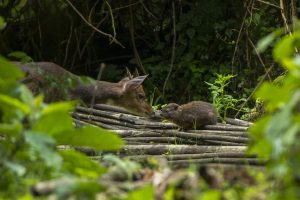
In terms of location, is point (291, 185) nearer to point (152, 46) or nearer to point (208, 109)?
point (208, 109)

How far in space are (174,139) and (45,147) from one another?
10.6 ft

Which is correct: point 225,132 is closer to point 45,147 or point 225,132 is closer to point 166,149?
point 166,149

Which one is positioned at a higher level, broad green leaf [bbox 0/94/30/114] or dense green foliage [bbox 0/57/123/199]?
broad green leaf [bbox 0/94/30/114]

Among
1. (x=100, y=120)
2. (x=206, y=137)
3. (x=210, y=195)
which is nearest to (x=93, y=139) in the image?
(x=210, y=195)

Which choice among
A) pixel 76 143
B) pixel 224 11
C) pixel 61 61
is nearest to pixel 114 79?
pixel 61 61

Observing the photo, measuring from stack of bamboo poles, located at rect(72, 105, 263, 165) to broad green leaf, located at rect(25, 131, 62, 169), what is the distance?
70.7 inches

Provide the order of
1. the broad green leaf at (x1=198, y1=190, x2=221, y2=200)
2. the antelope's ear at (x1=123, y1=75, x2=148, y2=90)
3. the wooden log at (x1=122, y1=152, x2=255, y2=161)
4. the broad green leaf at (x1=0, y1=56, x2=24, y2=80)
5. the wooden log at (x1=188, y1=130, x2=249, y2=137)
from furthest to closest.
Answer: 1. the antelope's ear at (x1=123, y1=75, x2=148, y2=90)
2. the wooden log at (x1=188, y1=130, x2=249, y2=137)
3. the wooden log at (x1=122, y1=152, x2=255, y2=161)
4. the broad green leaf at (x1=0, y1=56, x2=24, y2=80)
5. the broad green leaf at (x1=198, y1=190, x2=221, y2=200)

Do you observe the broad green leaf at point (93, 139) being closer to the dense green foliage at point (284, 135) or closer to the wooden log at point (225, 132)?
the dense green foliage at point (284, 135)

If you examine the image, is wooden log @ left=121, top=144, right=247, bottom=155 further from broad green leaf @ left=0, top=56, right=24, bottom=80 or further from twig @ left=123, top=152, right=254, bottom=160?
broad green leaf @ left=0, top=56, right=24, bottom=80

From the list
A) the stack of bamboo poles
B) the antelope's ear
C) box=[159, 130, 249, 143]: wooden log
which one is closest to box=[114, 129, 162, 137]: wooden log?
the stack of bamboo poles

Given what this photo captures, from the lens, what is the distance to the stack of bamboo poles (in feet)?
17.6

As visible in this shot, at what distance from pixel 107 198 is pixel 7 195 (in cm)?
43

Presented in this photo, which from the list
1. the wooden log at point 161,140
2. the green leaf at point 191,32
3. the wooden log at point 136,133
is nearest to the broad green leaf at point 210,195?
the wooden log at point 161,140

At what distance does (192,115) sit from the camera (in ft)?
23.8
